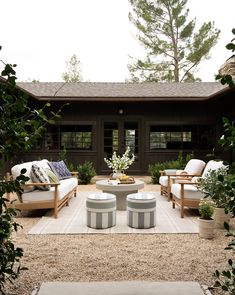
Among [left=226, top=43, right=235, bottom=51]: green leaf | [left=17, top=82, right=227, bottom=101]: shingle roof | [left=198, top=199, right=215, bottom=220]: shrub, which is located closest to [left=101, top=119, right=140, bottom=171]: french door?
[left=17, top=82, right=227, bottom=101]: shingle roof

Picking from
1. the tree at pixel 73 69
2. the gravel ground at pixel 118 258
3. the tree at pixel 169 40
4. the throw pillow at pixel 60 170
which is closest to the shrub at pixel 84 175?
the throw pillow at pixel 60 170

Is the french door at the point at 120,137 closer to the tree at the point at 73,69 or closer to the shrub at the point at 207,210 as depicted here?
the shrub at the point at 207,210

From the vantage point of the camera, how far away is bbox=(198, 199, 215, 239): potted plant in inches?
183

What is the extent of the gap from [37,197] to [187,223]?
102 inches

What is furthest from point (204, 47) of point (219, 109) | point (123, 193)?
point (123, 193)

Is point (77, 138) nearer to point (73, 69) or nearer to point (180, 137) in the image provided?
point (180, 137)

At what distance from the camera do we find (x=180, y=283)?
10.3 feet

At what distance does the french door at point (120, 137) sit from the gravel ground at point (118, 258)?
7.65m

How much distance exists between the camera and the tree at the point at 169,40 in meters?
21.4

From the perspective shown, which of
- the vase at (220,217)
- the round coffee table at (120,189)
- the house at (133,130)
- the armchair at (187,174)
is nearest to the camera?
the vase at (220,217)

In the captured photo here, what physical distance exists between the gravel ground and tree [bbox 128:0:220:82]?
18.7 m

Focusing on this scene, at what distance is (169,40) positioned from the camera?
22.2 meters

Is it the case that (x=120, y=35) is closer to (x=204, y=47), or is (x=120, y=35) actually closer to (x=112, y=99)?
(x=204, y=47)

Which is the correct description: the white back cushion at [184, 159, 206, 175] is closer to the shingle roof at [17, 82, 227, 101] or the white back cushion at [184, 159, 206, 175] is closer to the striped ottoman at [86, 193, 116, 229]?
the striped ottoman at [86, 193, 116, 229]
